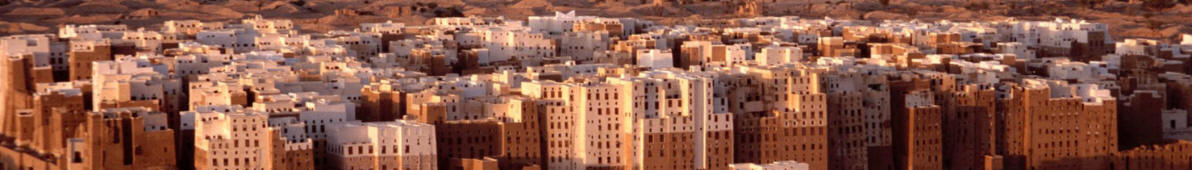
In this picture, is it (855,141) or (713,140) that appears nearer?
(713,140)

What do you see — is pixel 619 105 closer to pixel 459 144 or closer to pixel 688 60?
pixel 459 144

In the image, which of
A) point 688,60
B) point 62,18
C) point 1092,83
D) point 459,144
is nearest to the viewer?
point 459,144

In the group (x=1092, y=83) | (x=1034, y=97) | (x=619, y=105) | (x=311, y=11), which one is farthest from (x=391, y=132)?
(x=311, y=11)

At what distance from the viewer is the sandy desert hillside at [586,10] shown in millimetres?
85625

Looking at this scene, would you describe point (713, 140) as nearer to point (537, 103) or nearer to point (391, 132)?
point (537, 103)

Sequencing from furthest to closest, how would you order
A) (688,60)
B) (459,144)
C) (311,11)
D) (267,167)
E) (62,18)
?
(311,11)
(62,18)
(688,60)
(459,144)
(267,167)

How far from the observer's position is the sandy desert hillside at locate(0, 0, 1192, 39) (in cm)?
8562

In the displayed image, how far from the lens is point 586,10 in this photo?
309ft

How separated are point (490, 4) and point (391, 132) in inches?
2050

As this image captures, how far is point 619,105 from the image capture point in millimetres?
48156

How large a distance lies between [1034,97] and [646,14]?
137ft

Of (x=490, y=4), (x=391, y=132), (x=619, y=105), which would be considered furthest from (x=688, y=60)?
(x=490, y=4)

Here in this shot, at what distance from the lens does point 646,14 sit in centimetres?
9394

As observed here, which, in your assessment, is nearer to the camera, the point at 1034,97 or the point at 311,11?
the point at 1034,97
